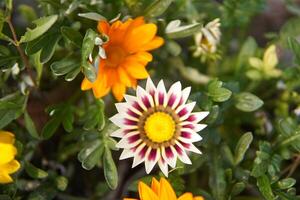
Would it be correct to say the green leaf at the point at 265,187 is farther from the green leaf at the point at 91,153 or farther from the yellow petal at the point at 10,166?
the yellow petal at the point at 10,166

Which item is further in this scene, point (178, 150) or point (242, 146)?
point (242, 146)

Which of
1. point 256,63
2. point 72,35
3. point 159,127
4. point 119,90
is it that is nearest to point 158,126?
point 159,127

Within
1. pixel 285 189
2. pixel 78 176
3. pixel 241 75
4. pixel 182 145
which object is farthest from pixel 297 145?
pixel 78 176

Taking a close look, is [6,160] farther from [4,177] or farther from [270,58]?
[270,58]

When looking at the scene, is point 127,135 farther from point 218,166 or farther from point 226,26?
point 226,26

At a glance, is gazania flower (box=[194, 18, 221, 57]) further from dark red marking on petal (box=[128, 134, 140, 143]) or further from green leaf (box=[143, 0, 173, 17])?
dark red marking on petal (box=[128, 134, 140, 143])

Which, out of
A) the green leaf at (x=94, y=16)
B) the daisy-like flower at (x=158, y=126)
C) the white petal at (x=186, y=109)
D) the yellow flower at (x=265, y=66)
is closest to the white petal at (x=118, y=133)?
the daisy-like flower at (x=158, y=126)
